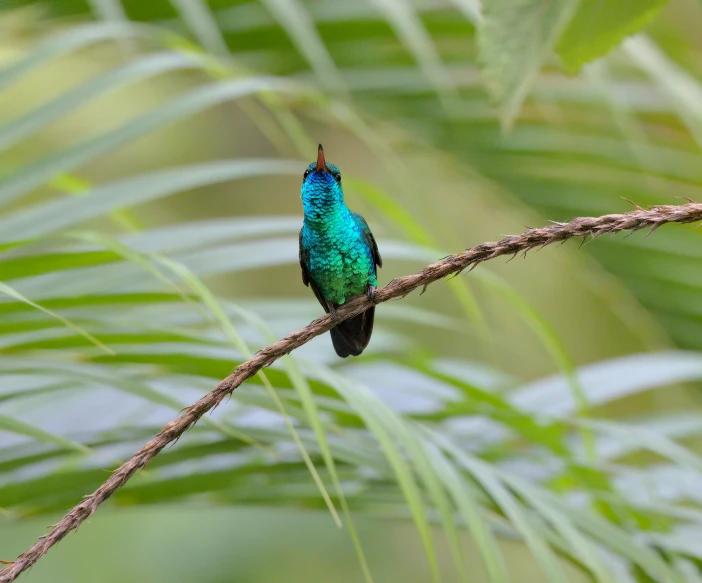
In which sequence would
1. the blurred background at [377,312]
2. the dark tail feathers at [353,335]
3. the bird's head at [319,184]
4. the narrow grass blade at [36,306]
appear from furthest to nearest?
the bird's head at [319,184] → the dark tail feathers at [353,335] → the blurred background at [377,312] → the narrow grass blade at [36,306]

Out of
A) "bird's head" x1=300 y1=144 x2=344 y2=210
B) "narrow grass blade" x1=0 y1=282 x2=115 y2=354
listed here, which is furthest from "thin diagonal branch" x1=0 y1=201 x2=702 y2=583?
"bird's head" x1=300 y1=144 x2=344 y2=210

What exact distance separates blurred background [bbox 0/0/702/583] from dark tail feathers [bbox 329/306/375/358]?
52 millimetres

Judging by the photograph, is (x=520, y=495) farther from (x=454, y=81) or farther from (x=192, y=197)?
(x=192, y=197)

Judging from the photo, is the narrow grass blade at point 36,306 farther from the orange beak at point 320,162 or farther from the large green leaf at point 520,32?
the orange beak at point 320,162

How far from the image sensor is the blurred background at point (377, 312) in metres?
1.24

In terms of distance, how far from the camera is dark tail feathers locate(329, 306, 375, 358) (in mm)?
1837

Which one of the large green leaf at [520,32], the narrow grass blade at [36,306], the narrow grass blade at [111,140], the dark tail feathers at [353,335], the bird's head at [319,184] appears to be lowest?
the large green leaf at [520,32]

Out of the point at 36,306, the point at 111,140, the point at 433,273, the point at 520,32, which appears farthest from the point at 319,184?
the point at 520,32

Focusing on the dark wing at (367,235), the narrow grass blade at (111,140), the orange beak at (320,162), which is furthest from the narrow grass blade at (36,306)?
the dark wing at (367,235)

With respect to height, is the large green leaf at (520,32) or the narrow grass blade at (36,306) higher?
the narrow grass blade at (36,306)

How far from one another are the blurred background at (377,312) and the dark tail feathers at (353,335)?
5cm

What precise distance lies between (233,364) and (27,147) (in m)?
4.71

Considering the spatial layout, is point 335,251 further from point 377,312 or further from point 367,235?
point 377,312

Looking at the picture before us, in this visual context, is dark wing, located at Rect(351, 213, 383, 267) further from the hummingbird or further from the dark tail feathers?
the dark tail feathers
